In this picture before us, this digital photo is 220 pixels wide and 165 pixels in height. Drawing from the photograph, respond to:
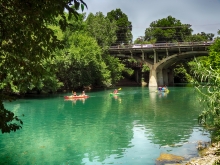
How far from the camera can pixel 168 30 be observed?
79.8 meters

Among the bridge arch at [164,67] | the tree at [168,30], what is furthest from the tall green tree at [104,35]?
the tree at [168,30]

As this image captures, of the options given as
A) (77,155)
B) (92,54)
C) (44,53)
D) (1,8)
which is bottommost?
(77,155)

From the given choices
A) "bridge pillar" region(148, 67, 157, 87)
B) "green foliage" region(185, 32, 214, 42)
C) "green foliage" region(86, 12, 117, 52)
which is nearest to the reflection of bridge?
"bridge pillar" region(148, 67, 157, 87)

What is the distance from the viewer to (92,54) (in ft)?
140

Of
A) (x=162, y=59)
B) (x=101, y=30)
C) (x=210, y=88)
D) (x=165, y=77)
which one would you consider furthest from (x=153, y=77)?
(x=210, y=88)

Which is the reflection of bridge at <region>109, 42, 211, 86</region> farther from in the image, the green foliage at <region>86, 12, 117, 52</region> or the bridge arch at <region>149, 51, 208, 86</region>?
the green foliage at <region>86, 12, 117, 52</region>

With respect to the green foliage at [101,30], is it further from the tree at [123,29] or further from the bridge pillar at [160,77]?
the tree at [123,29]

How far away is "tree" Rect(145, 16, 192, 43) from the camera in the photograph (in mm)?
79875

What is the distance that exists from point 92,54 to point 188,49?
789 inches

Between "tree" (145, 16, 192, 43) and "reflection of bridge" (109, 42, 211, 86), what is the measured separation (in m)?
18.4

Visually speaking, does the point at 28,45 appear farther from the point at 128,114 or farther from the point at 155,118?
the point at 128,114

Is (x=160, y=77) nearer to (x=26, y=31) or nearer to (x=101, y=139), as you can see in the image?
(x=101, y=139)

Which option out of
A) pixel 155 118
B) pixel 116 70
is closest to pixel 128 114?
pixel 155 118

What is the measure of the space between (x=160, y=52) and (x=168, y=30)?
22.9 metres
